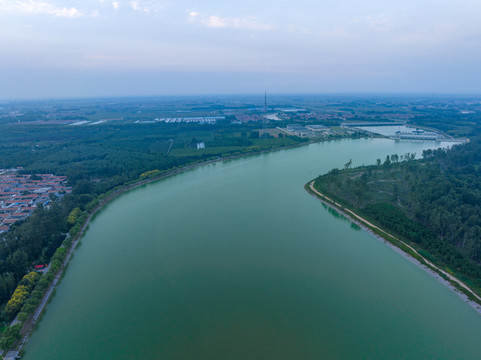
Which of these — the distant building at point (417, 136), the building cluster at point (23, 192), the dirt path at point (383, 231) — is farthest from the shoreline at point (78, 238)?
the distant building at point (417, 136)

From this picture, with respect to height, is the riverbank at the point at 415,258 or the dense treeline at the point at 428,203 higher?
the dense treeline at the point at 428,203

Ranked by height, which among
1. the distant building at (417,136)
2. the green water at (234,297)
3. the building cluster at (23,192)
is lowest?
the green water at (234,297)

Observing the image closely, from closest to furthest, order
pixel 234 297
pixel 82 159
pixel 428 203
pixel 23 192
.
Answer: pixel 234 297
pixel 428 203
pixel 23 192
pixel 82 159

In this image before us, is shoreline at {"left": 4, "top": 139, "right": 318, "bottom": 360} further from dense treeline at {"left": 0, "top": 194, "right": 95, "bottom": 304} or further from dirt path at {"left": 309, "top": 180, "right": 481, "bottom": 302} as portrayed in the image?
dirt path at {"left": 309, "top": 180, "right": 481, "bottom": 302}

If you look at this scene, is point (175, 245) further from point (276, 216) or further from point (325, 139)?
point (325, 139)

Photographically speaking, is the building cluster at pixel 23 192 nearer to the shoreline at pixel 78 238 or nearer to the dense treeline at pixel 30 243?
the dense treeline at pixel 30 243

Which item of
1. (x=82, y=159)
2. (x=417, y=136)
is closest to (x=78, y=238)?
(x=82, y=159)

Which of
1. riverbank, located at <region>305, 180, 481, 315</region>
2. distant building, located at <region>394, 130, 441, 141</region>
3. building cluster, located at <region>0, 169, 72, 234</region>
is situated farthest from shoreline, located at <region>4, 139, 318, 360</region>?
distant building, located at <region>394, 130, 441, 141</region>

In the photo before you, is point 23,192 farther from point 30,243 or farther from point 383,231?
point 383,231
